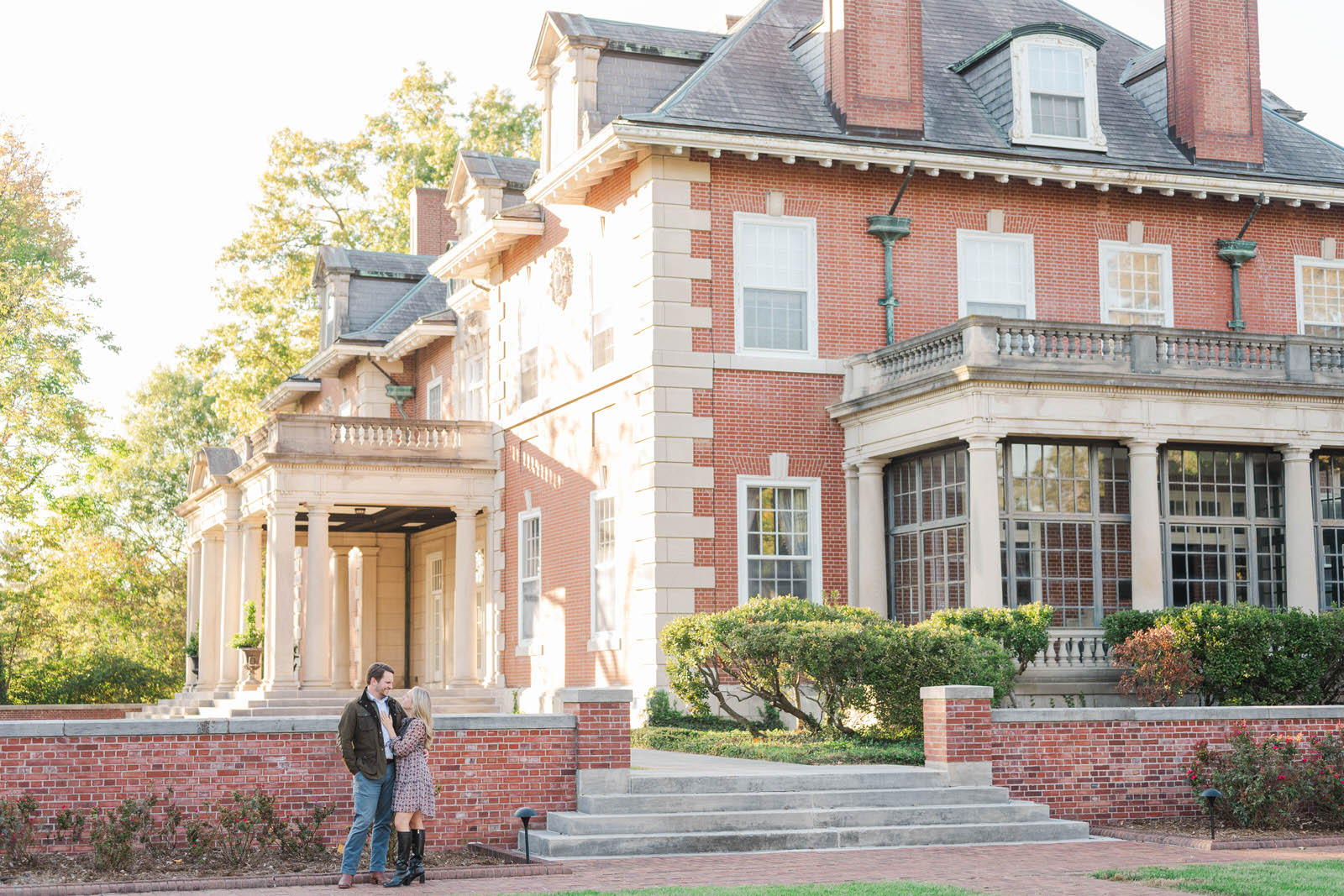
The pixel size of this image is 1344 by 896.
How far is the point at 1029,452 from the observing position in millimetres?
21828

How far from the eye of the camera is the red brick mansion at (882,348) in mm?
21875

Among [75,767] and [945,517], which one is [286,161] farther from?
[75,767]

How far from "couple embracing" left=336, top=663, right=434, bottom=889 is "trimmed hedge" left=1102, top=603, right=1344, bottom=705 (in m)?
10.9

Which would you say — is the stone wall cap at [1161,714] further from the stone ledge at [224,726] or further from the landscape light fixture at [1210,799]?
the stone ledge at [224,726]

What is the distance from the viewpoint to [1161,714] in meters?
16.3

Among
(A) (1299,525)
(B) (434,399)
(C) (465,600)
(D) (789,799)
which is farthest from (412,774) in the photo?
(B) (434,399)

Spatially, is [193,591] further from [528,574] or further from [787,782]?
[787,782]

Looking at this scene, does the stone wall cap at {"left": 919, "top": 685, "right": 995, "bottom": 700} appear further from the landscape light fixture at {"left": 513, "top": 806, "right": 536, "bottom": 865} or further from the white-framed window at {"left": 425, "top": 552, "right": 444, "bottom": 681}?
the white-framed window at {"left": 425, "top": 552, "right": 444, "bottom": 681}

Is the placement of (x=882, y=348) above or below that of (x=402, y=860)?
above

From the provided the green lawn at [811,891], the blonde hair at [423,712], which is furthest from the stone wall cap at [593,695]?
the green lawn at [811,891]

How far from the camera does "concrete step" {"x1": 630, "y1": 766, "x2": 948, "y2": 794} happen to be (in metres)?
15.1

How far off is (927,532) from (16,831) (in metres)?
13.3

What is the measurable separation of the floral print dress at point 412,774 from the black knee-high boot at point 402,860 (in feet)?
0.81

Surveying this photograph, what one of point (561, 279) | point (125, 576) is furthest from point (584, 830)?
point (125, 576)
